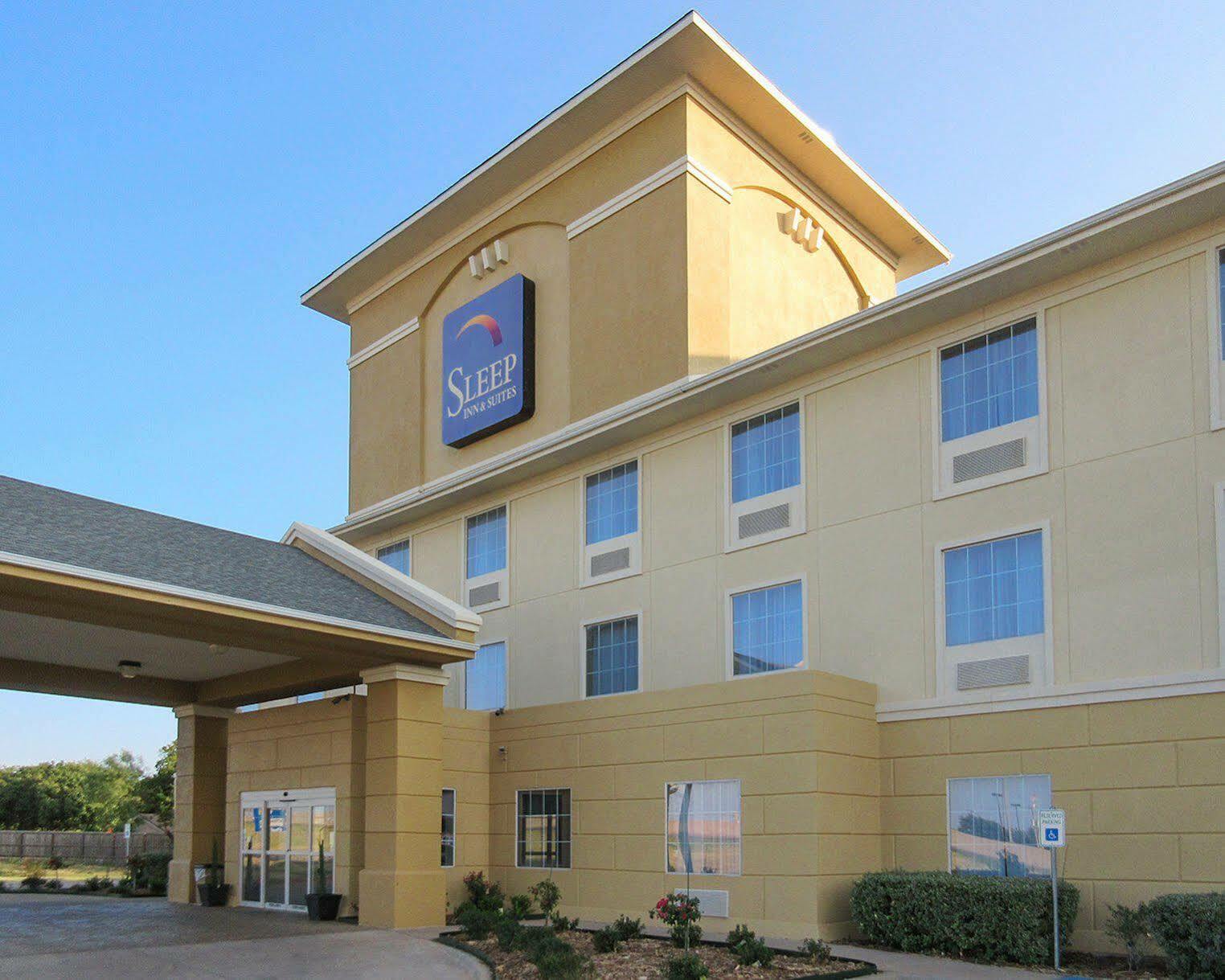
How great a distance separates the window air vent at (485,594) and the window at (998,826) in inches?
477

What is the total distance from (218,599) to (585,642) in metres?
9.95

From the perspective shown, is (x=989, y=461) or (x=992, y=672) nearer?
(x=992, y=672)

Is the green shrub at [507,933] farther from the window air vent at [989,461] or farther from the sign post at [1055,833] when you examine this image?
the window air vent at [989,461]

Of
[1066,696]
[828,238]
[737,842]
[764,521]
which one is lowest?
[737,842]

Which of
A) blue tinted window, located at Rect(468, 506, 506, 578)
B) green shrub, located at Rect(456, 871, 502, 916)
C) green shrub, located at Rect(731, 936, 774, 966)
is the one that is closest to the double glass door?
green shrub, located at Rect(456, 871, 502, 916)

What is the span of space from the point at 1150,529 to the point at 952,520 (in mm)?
3199

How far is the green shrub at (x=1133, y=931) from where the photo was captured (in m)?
15.7

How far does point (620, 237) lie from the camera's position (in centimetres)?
2744


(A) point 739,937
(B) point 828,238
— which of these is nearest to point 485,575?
(B) point 828,238

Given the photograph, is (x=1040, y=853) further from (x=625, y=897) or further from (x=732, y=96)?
(x=732, y=96)

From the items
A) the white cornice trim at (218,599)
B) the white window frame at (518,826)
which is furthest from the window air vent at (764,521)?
the white window frame at (518,826)

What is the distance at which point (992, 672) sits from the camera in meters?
19.0

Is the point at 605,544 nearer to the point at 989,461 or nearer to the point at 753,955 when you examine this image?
the point at 989,461

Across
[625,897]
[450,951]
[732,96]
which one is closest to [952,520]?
[625,897]
